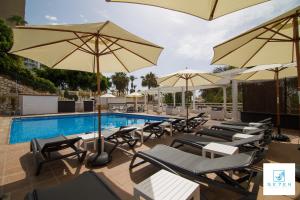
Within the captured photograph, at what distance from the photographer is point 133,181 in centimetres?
297

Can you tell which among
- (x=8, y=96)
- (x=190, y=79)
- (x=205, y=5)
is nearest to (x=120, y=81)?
(x=8, y=96)

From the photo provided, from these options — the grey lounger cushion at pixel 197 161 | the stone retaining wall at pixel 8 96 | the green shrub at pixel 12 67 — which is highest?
the green shrub at pixel 12 67

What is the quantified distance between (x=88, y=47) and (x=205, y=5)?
274cm

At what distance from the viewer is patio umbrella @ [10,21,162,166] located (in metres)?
2.91

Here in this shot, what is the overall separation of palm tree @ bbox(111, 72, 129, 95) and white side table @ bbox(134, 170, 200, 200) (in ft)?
155

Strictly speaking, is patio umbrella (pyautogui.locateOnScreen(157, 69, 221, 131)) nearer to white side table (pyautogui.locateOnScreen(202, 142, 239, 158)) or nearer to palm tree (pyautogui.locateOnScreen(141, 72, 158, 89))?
white side table (pyautogui.locateOnScreen(202, 142, 239, 158))

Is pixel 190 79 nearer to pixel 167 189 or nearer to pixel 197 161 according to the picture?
pixel 197 161

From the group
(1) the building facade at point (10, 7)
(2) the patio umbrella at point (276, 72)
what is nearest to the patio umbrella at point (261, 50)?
(2) the patio umbrella at point (276, 72)

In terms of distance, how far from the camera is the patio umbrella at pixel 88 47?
291 centimetres

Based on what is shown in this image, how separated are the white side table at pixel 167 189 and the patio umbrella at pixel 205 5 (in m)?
2.23

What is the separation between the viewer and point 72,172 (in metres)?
3.38

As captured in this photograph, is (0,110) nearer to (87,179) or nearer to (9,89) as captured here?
(9,89)

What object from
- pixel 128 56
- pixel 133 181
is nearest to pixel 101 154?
pixel 133 181

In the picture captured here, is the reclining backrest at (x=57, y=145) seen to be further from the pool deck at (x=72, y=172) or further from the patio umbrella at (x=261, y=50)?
the patio umbrella at (x=261, y=50)
